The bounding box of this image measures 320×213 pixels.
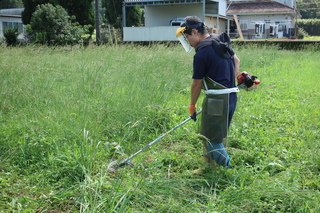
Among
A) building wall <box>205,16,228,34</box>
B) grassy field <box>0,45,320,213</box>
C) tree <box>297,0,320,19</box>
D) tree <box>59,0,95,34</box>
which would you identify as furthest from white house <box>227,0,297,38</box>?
grassy field <box>0,45,320,213</box>

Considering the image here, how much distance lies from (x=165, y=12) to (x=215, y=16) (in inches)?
176

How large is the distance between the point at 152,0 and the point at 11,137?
2389 centimetres

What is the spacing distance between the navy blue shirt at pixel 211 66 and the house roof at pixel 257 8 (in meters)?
31.8

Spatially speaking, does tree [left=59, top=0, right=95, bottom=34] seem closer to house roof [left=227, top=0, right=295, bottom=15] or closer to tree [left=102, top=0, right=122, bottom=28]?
tree [left=102, top=0, right=122, bottom=28]

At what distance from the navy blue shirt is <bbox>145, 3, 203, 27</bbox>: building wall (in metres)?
26.0

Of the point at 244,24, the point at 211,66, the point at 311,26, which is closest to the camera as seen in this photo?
the point at 211,66

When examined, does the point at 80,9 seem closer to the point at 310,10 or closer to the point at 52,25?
the point at 52,25

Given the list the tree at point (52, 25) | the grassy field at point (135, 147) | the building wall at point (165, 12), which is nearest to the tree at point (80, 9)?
the building wall at point (165, 12)

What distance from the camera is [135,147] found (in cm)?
399

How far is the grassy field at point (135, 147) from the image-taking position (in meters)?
2.63

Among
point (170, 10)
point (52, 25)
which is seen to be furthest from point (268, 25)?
point (52, 25)

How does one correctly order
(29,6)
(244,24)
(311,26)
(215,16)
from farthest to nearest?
(311,26), (244,24), (215,16), (29,6)

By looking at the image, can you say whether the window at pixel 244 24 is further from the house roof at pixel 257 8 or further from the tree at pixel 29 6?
the tree at pixel 29 6

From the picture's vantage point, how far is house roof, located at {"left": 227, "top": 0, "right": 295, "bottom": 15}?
32344mm
